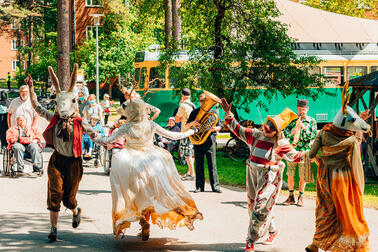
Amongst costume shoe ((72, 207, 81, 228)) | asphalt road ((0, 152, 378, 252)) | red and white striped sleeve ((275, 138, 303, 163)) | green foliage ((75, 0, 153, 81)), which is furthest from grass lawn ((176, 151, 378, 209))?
green foliage ((75, 0, 153, 81))

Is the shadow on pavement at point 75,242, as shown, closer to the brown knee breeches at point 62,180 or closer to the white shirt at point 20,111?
the brown knee breeches at point 62,180

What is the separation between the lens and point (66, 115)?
779 cm

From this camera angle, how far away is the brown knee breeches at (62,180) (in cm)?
769

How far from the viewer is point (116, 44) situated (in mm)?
43438

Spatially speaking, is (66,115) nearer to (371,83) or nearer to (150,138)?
(150,138)

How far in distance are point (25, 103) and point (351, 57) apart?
15749 mm

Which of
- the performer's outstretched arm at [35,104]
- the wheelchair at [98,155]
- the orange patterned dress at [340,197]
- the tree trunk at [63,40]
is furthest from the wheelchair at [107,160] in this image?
the tree trunk at [63,40]

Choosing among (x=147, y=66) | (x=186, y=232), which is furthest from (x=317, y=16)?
(x=186, y=232)

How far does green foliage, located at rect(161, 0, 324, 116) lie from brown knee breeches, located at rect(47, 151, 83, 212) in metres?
8.67

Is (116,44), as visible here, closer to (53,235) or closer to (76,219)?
(76,219)

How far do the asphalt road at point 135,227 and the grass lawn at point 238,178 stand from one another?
115 cm

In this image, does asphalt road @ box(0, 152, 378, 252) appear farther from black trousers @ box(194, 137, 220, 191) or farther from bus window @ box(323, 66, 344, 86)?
bus window @ box(323, 66, 344, 86)

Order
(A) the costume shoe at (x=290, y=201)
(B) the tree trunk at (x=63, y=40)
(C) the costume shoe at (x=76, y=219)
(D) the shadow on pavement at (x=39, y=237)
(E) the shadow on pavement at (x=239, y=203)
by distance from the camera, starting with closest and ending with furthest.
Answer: (D) the shadow on pavement at (x=39, y=237)
(C) the costume shoe at (x=76, y=219)
(E) the shadow on pavement at (x=239, y=203)
(A) the costume shoe at (x=290, y=201)
(B) the tree trunk at (x=63, y=40)

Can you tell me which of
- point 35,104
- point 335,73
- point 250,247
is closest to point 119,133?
point 35,104
